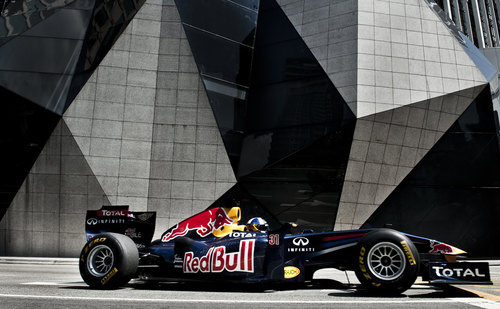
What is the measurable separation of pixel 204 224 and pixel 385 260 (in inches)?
116

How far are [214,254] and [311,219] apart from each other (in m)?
10.8

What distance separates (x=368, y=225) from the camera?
15.9 metres

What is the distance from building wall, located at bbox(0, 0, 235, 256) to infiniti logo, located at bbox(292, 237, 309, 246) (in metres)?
10.8

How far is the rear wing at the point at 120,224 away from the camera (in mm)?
6828

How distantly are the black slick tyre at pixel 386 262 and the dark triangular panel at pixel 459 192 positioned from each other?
436 inches

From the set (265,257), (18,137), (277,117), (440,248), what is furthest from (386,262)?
(18,137)

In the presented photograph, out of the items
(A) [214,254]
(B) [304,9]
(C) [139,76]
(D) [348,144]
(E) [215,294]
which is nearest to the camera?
(E) [215,294]

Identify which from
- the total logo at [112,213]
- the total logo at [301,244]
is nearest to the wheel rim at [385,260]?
the total logo at [301,244]

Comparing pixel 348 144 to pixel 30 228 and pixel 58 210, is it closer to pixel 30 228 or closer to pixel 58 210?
pixel 58 210

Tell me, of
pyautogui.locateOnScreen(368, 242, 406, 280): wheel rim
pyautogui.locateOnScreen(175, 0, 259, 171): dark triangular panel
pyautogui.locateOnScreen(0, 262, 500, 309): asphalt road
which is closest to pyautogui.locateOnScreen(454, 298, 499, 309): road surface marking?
pyautogui.locateOnScreen(0, 262, 500, 309): asphalt road

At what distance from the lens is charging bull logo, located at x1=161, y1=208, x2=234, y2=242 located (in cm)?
655

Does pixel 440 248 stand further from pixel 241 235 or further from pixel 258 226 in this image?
pixel 241 235

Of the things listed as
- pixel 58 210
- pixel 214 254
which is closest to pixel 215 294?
pixel 214 254

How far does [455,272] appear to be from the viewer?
513 cm
